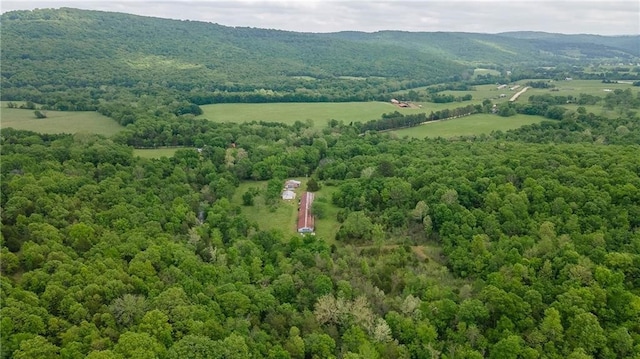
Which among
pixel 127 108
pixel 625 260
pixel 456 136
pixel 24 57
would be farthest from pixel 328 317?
pixel 24 57

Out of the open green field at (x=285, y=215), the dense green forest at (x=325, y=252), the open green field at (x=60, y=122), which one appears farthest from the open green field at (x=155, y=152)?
the open green field at (x=285, y=215)

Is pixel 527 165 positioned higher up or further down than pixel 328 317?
higher up

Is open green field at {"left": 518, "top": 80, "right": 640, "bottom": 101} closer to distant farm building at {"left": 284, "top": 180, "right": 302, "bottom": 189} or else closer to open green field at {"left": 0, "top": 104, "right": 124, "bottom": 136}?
distant farm building at {"left": 284, "top": 180, "right": 302, "bottom": 189}

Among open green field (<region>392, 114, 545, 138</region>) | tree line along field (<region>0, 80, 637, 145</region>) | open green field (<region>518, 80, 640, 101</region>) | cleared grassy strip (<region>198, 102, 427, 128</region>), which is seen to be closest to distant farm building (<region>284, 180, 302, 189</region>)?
tree line along field (<region>0, 80, 637, 145</region>)

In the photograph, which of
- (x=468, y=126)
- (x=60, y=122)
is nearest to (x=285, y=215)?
(x=60, y=122)

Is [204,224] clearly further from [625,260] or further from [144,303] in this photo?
[625,260]

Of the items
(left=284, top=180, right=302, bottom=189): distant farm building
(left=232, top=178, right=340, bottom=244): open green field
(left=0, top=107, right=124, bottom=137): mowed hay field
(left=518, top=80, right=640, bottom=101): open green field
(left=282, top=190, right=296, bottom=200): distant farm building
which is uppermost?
(left=518, top=80, right=640, bottom=101): open green field
